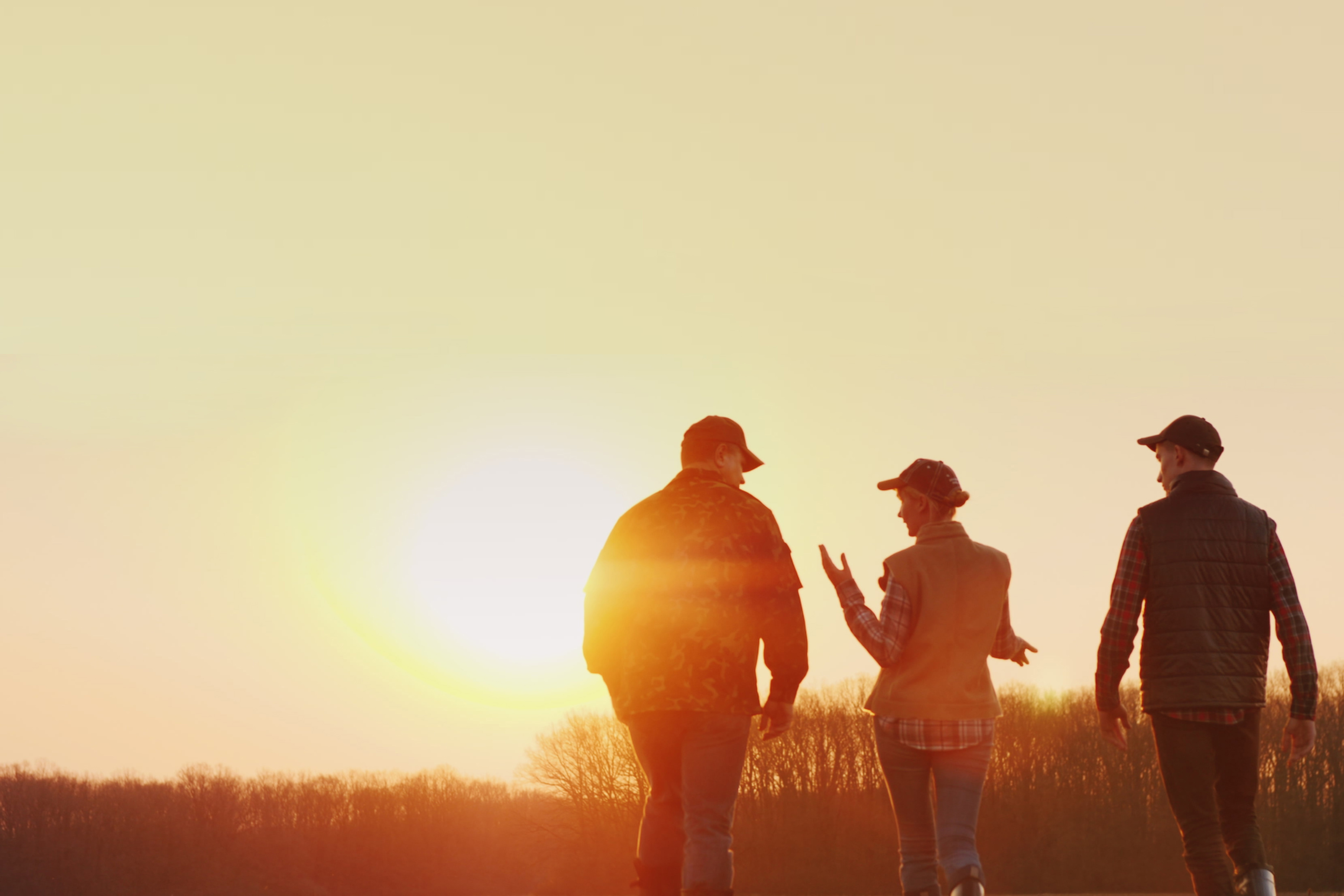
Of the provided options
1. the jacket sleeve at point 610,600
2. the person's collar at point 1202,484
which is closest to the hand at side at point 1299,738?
the person's collar at point 1202,484

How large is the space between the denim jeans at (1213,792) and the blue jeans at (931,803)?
33.8 inches

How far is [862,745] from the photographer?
76.1 m

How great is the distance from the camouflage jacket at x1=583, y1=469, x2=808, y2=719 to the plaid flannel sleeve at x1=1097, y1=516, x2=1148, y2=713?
1531 millimetres

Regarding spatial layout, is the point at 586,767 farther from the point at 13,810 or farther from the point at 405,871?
the point at 13,810

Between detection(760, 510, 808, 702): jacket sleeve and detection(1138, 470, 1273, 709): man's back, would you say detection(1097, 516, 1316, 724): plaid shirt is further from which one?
detection(760, 510, 808, 702): jacket sleeve

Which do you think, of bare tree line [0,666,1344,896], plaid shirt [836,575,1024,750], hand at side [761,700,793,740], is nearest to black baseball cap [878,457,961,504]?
plaid shirt [836,575,1024,750]

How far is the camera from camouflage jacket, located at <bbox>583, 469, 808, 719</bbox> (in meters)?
6.04

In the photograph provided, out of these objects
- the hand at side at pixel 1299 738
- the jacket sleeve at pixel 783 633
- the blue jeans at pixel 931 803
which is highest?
the jacket sleeve at pixel 783 633

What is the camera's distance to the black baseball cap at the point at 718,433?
6.59 metres

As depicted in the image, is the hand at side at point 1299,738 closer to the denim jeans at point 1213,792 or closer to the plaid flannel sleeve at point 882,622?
the denim jeans at point 1213,792

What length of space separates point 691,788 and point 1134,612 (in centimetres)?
240

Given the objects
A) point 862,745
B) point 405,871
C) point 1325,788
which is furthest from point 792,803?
point 405,871

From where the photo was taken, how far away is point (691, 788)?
5.89m

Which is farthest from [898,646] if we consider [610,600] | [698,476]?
[610,600]
